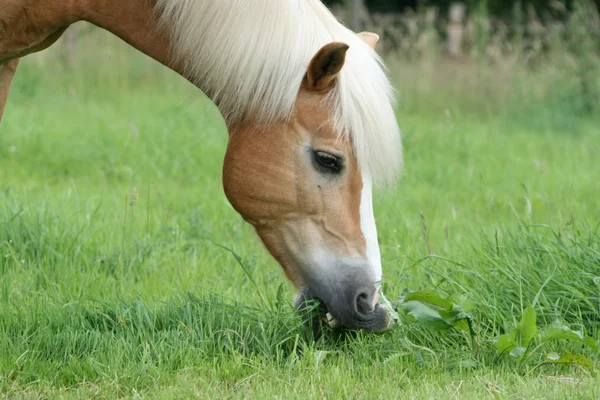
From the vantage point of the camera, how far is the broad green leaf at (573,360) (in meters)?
2.84

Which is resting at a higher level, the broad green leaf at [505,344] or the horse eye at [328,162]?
the horse eye at [328,162]

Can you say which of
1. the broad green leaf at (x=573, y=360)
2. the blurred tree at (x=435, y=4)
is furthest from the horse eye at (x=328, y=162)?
the blurred tree at (x=435, y=4)

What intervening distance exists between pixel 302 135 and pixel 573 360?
4.05ft

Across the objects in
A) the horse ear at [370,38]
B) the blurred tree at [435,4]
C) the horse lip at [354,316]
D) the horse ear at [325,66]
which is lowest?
the blurred tree at [435,4]

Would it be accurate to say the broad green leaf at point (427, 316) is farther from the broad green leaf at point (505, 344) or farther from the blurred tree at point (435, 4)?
the blurred tree at point (435, 4)

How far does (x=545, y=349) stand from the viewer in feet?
9.84

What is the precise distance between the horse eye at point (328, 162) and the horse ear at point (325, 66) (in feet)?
0.75

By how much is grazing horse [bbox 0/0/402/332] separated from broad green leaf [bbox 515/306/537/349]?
1.54ft

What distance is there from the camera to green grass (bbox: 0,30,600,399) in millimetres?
2764

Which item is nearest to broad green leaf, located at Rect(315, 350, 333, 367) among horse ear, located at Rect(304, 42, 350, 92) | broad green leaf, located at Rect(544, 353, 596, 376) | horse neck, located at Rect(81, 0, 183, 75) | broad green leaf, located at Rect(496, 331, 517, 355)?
broad green leaf, located at Rect(496, 331, 517, 355)

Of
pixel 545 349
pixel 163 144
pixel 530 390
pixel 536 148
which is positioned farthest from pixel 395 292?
pixel 536 148

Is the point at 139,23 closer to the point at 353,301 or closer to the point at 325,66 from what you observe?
the point at 325,66

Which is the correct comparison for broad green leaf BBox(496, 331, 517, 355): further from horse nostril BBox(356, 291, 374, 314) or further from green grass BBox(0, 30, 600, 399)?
horse nostril BBox(356, 291, 374, 314)

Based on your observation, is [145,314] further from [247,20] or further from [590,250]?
[590,250]
